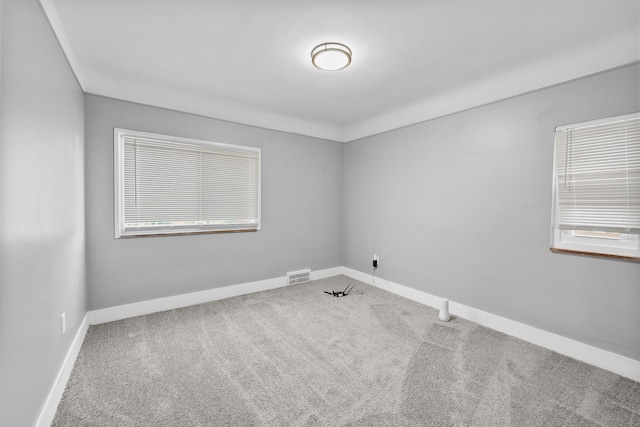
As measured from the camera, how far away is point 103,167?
280cm

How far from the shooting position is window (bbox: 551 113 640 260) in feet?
6.81

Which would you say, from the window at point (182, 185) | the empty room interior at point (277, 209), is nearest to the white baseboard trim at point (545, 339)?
the empty room interior at point (277, 209)

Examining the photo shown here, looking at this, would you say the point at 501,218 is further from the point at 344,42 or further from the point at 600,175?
the point at 344,42

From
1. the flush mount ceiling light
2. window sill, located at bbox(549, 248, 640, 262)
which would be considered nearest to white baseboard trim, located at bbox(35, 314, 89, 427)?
the flush mount ceiling light

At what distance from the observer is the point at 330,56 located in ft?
7.24

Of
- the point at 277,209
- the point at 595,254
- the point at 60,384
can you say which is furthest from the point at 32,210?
the point at 595,254

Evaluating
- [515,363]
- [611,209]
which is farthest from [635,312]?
[515,363]

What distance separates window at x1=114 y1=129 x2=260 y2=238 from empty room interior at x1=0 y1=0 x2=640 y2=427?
2cm

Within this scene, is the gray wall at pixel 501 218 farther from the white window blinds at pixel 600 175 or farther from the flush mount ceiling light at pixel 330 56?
the flush mount ceiling light at pixel 330 56

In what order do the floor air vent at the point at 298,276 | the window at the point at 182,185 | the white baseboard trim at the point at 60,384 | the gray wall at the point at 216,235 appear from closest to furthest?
the white baseboard trim at the point at 60,384 → the gray wall at the point at 216,235 → the window at the point at 182,185 → the floor air vent at the point at 298,276

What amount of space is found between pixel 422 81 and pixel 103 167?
10.9 ft

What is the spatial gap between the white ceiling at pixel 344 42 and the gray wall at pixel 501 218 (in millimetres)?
251

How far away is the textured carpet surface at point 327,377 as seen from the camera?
1.66m

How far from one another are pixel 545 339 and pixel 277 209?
10.7 ft
